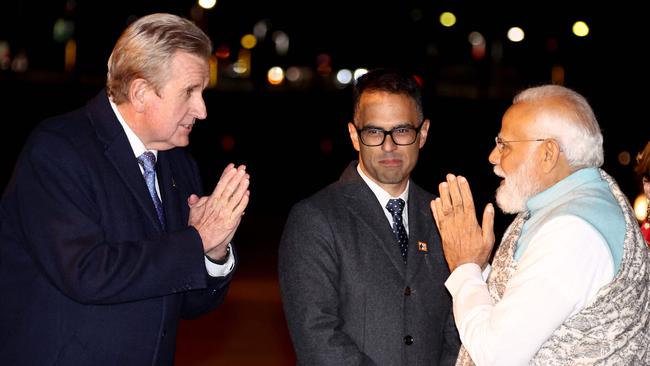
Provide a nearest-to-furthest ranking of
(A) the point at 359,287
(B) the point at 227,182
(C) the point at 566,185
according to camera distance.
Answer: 1. (C) the point at 566,185
2. (B) the point at 227,182
3. (A) the point at 359,287

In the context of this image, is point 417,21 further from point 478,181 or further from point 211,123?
point 478,181

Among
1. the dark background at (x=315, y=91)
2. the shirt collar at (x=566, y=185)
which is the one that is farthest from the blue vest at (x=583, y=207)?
the dark background at (x=315, y=91)

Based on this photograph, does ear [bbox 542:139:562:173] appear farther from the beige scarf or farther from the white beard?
the beige scarf

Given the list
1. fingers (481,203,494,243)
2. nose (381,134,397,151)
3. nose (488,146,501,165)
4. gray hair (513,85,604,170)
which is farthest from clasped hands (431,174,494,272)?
nose (381,134,397,151)

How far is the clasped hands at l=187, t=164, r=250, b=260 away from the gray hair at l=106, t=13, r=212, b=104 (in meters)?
0.40

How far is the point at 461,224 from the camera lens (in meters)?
3.37

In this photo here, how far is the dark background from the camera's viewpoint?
Answer: 506 inches

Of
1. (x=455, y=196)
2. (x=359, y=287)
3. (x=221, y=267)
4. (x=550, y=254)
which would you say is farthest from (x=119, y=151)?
(x=550, y=254)

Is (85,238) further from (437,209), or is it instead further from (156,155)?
(437,209)

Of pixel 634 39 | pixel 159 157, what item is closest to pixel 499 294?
pixel 159 157

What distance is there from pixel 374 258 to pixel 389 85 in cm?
71

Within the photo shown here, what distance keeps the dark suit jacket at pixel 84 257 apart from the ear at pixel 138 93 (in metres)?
0.12

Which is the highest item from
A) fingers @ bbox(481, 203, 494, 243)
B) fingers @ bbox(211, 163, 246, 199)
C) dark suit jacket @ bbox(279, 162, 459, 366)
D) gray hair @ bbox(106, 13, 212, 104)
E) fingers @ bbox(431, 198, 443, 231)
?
gray hair @ bbox(106, 13, 212, 104)

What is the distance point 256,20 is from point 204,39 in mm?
53150
